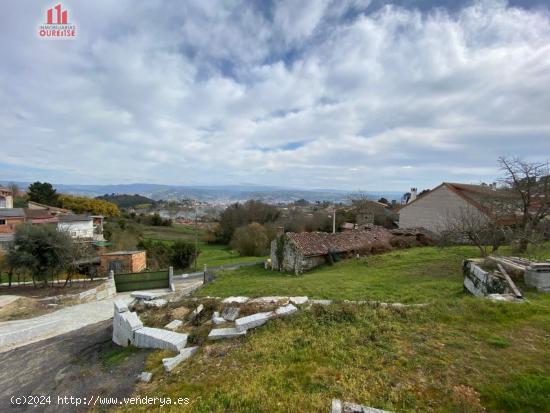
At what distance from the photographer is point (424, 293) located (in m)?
8.43

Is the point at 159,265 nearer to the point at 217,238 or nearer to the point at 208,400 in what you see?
the point at 217,238

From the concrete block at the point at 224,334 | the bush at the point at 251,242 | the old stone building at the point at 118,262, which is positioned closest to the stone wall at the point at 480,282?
the concrete block at the point at 224,334

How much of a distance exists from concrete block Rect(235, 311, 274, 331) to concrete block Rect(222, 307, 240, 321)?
734 millimetres

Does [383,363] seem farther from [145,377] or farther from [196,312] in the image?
[196,312]

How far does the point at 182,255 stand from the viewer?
3188cm

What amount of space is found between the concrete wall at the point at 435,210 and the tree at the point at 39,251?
91.9ft

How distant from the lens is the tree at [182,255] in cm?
3162

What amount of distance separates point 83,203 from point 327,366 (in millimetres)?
66234

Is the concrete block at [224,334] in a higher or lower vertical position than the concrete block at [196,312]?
higher

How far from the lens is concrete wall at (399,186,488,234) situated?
25453 mm

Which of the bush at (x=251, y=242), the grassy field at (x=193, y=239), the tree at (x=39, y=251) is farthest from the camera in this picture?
the grassy field at (x=193, y=239)

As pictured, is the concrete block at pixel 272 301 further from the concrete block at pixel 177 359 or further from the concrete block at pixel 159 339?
the concrete block at pixel 177 359

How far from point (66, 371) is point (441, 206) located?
29.5 meters

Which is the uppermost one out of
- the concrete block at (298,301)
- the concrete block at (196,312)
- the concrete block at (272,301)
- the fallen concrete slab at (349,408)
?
the fallen concrete slab at (349,408)
